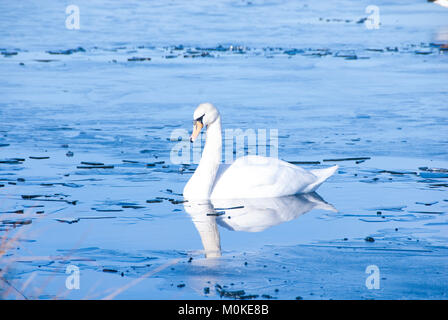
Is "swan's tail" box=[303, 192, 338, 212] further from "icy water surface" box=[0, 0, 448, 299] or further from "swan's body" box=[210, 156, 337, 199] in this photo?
"swan's body" box=[210, 156, 337, 199]

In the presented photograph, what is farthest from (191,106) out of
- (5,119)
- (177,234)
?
(177,234)

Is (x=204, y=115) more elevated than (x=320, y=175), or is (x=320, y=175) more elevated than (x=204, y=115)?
(x=204, y=115)

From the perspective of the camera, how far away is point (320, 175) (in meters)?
11.3

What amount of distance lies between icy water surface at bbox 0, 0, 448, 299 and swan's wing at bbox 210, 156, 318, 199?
0.18 metres

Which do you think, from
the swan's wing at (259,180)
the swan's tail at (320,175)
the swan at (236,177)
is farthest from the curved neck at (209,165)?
the swan's tail at (320,175)

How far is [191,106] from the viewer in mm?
16703

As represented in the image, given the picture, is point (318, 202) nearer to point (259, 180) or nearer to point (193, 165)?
point (259, 180)

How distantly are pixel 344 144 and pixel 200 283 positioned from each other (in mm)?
6575

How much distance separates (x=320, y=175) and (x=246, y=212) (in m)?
1.41

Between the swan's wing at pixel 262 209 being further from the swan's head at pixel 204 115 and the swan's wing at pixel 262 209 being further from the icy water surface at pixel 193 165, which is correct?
the swan's head at pixel 204 115

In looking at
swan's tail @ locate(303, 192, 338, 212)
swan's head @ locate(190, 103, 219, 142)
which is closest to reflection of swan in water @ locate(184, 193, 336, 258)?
swan's tail @ locate(303, 192, 338, 212)

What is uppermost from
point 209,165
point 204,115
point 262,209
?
point 204,115

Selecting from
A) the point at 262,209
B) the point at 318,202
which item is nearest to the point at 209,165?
the point at 262,209

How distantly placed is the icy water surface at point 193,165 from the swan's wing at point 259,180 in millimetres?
176
